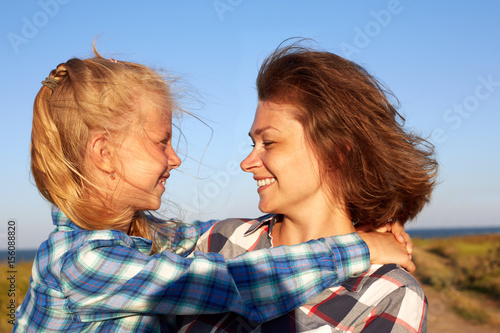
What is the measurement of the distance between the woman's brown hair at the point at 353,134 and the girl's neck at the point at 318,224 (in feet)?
0.29

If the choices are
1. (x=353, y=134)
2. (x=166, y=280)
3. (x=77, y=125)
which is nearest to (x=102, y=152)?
(x=77, y=125)

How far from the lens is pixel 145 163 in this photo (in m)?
2.35

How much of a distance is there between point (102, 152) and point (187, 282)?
0.93 m

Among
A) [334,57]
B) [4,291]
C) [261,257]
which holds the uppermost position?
[334,57]

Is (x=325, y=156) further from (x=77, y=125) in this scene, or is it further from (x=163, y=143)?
(x=77, y=125)

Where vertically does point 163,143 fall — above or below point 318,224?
above

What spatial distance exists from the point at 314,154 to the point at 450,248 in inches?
552

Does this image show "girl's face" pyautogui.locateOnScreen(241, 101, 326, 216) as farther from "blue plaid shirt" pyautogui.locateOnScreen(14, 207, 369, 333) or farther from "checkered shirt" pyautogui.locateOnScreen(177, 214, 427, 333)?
"checkered shirt" pyautogui.locateOnScreen(177, 214, 427, 333)

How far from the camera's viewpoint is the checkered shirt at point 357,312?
1.73 m

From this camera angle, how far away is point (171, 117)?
2.60m

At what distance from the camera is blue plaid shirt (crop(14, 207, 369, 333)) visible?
1.84m

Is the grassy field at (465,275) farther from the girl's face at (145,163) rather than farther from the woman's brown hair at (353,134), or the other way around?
the woman's brown hair at (353,134)

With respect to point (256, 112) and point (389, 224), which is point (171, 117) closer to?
point (256, 112)

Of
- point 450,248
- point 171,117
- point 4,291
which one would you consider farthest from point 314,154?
point 450,248
